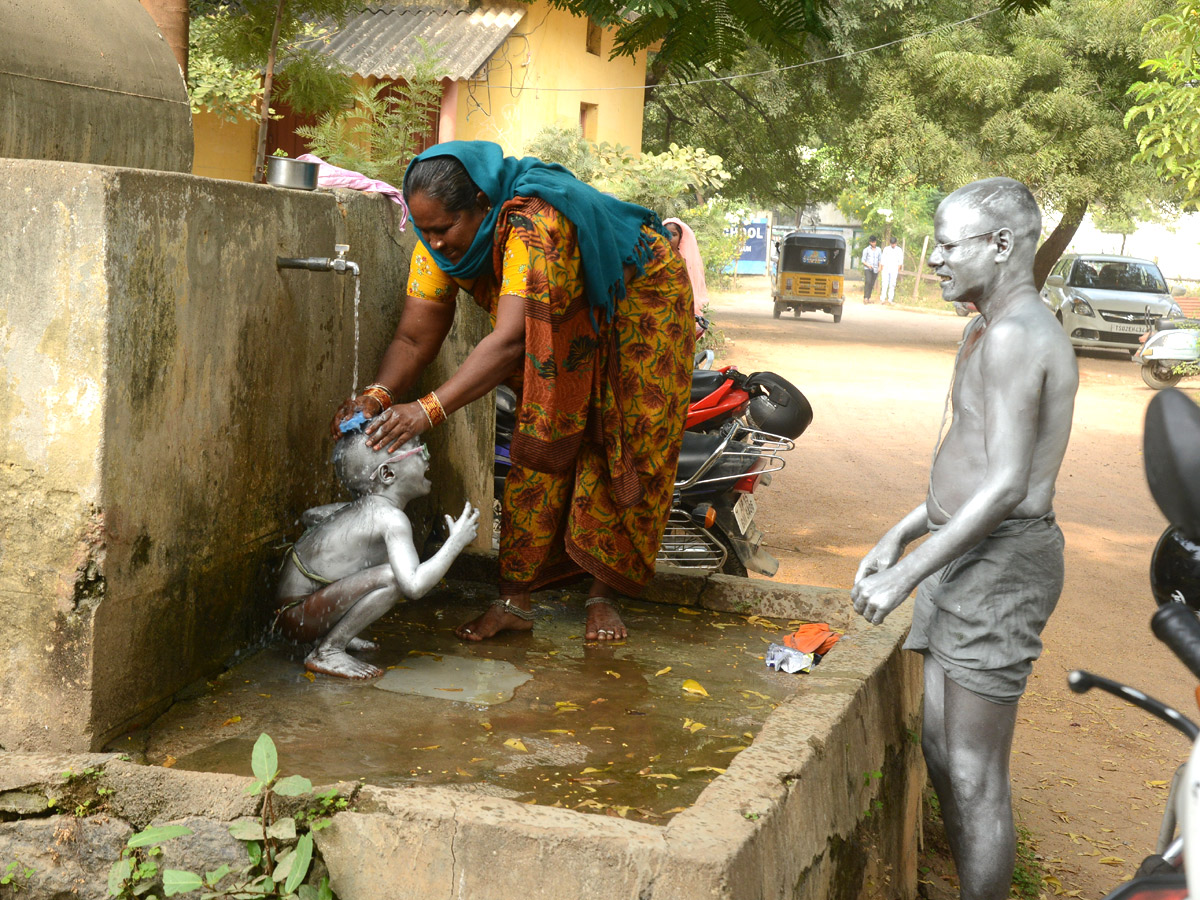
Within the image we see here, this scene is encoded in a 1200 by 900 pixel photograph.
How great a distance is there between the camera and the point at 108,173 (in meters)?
2.52

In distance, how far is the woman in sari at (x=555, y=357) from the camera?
11.2 ft

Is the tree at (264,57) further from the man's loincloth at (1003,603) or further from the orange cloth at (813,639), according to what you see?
the man's loincloth at (1003,603)

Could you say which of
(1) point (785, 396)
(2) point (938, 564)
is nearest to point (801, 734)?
(2) point (938, 564)

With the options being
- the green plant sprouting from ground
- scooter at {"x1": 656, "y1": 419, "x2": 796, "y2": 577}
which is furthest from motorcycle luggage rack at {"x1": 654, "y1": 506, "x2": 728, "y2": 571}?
the green plant sprouting from ground

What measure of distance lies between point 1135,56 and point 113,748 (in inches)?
689

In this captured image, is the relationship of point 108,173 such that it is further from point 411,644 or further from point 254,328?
point 411,644

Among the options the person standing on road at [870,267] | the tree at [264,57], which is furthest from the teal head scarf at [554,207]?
the person standing on road at [870,267]

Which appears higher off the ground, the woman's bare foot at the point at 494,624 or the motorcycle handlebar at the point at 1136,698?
the motorcycle handlebar at the point at 1136,698

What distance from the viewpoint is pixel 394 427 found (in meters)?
3.24

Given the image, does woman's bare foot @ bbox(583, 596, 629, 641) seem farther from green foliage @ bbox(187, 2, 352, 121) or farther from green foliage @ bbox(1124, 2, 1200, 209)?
green foliage @ bbox(1124, 2, 1200, 209)

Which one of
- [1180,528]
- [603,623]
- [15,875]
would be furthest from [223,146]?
[1180,528]

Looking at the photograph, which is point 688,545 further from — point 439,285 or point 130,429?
point 130,429

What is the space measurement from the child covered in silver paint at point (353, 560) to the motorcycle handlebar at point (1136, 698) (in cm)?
190

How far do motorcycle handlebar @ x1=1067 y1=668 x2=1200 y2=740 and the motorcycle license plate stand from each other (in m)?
3.83
